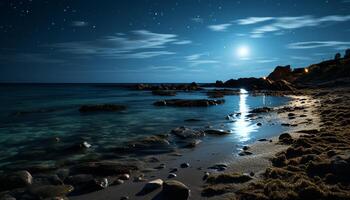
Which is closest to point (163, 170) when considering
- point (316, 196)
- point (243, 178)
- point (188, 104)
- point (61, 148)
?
point (243, 178)

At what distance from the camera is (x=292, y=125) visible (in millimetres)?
18500

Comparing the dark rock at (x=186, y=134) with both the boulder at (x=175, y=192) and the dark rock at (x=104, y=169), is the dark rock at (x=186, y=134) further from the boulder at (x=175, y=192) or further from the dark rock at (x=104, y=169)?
the boulder at (x=175, y=192)

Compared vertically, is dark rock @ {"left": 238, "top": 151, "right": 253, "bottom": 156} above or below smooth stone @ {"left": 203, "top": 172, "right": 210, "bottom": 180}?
above

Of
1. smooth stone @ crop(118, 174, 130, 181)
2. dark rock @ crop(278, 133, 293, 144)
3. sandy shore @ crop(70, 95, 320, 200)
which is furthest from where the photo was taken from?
dark rock @ crop(278, 133, 293, 144)

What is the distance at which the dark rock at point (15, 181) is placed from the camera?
8.49m

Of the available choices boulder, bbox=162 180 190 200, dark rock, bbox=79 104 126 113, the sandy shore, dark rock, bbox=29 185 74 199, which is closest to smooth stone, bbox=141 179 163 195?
the sandy shore

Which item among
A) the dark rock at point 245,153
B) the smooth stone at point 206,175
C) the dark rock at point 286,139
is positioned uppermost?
the dark rock at point 286,139

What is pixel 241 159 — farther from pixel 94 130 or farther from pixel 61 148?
pixel 94 130

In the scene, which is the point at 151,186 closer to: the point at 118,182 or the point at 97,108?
the point at 118,182

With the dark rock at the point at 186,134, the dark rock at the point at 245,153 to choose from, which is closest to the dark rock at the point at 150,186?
the dark rock at the point at 245,153

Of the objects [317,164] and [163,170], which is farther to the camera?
[163,170]

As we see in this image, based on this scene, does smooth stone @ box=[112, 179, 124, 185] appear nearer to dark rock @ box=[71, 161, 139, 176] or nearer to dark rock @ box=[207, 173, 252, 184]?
dark rock @ box=[71, 161, 139, 176]

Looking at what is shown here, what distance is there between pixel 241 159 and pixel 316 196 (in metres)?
4.15

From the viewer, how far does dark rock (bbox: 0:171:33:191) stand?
27.9ft
